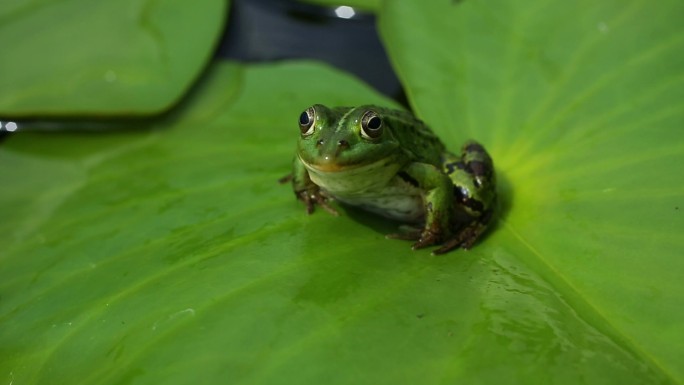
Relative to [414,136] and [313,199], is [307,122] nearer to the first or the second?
[313,199]

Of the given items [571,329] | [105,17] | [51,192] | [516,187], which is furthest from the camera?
[105,17]

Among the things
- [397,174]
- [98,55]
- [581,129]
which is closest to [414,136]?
[397,174]

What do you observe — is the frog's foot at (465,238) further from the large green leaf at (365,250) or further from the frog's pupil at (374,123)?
the frog's pupil at (374,123)

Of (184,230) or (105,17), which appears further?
(105,17)

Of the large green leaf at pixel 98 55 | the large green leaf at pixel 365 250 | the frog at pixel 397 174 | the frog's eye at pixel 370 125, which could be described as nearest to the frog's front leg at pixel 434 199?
the frog at pixel 397 174

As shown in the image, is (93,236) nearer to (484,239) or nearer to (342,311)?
(342,311)

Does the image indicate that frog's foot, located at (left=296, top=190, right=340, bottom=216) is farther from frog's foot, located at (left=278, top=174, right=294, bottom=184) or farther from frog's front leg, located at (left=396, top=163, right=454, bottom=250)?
frog's front leg, located at (left=396, top=163, right=454, bottom=250)

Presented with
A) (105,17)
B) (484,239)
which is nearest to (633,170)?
(484,239)

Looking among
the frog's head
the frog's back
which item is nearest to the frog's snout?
the frog's head
